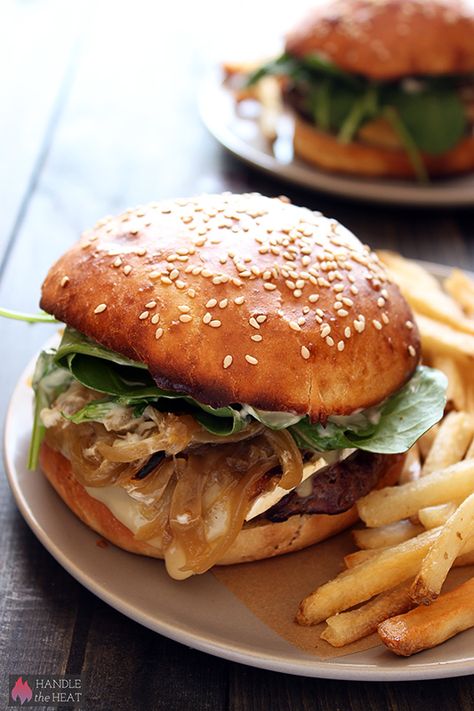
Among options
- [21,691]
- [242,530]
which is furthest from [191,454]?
[21,691]

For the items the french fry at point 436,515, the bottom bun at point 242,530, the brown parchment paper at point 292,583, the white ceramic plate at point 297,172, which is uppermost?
the french fry at point 436,515

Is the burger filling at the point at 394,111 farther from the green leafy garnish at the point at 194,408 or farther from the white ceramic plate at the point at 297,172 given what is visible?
the green leafy garnish at the point at 194,408

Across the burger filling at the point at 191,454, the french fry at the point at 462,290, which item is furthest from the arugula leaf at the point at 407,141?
the burger filling at the point at 191,454

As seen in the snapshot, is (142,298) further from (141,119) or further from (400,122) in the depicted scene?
(141,119)

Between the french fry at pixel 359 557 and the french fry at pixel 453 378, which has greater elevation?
the french fry at pixel 453 378

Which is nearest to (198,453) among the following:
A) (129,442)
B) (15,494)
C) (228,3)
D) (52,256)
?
(129,442)

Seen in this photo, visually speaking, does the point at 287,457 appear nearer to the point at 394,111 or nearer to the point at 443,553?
the point at 443,553

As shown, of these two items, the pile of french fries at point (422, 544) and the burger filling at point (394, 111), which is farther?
the burger filling at point (394, 111)
